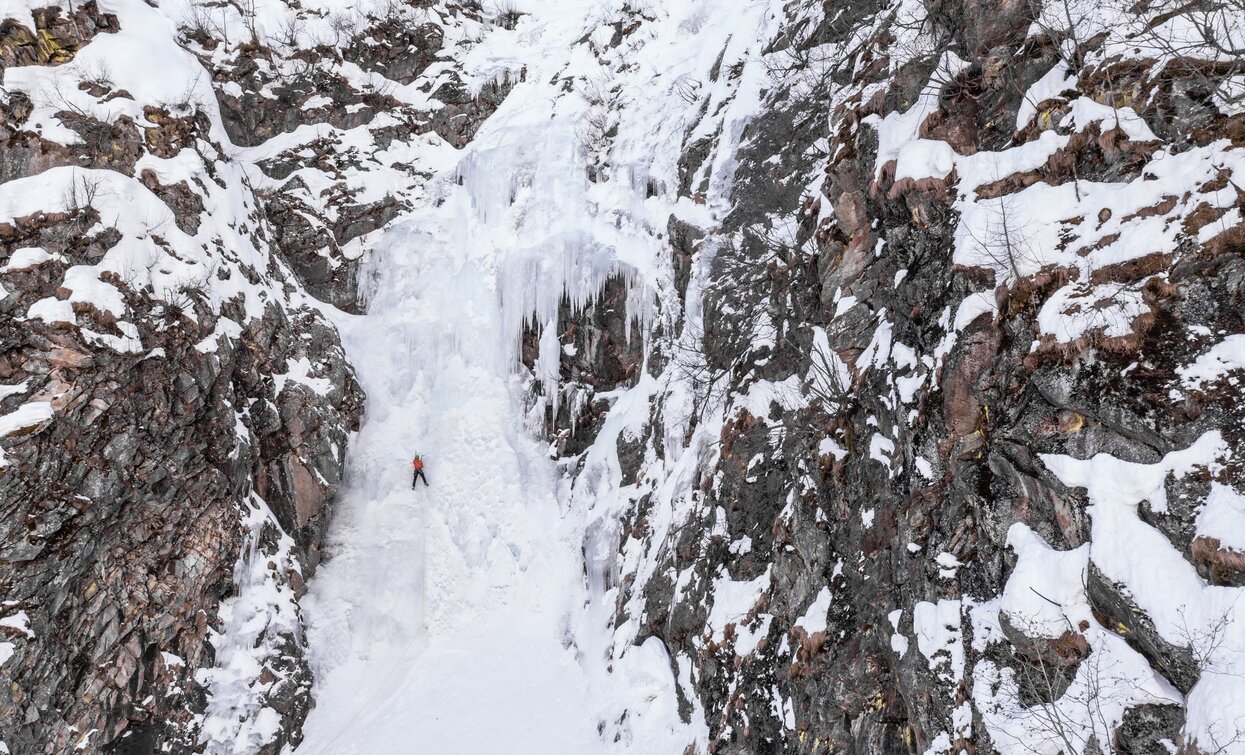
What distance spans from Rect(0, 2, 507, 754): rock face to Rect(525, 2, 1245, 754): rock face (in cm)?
631

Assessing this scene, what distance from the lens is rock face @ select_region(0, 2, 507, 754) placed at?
8.25m

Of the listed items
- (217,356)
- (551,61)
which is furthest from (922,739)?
(551,61)

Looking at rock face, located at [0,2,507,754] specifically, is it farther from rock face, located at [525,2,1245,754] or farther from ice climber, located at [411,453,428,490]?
rock face, located at [525,2,1245,754]

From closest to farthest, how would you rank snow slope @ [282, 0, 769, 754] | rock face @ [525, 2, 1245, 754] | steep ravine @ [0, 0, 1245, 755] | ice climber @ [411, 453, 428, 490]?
rock face @ [525, 2, 1245, 754]
steep ravine @ [0, 0, 1245, 755]
snow slope @ [282, 0, 769, 754]
ice climber @ [411, 453, 428, 490]

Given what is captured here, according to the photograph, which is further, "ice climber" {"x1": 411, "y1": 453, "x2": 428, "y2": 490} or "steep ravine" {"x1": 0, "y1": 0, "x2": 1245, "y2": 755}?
"ice climber" {"x1": 411, "y1": 453, "x2": 428, "y2": 490}

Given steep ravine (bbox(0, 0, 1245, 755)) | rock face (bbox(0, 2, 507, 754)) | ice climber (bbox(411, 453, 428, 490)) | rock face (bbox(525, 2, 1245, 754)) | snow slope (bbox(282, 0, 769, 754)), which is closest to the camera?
rock face (bbox(525, 2, 1245, 754))

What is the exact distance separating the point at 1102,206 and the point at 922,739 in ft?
14.8

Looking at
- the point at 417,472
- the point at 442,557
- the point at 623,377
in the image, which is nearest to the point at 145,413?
the point at 417,472

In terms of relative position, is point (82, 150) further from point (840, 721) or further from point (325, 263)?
point (840, 721)

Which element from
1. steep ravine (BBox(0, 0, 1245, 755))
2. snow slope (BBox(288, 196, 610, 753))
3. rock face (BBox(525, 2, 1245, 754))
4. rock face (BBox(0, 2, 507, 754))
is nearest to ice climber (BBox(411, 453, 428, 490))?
snow slope (BBox(288, 196, 610, 753))

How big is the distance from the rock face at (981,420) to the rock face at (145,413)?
6.31 m

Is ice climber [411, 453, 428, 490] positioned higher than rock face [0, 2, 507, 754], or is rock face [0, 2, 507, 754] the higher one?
rock face [0, 2, 507, 754]

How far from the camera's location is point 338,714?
401 inches

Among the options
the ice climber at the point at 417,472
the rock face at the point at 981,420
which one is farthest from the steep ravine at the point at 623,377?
the ice climber at the point at 417,472
